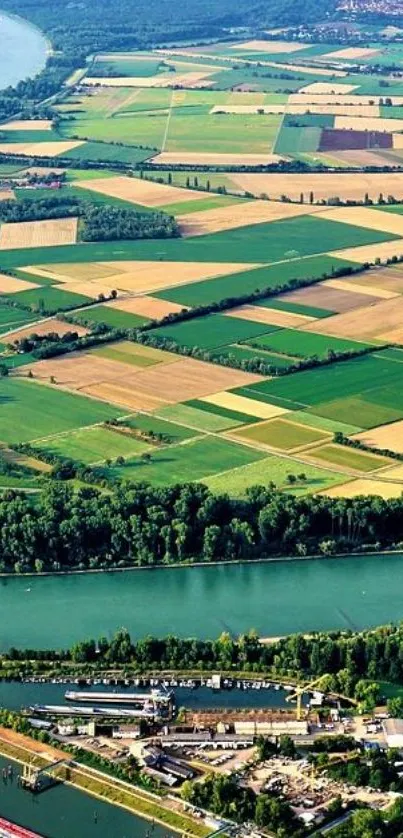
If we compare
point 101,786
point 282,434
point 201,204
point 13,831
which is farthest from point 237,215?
point 13,831

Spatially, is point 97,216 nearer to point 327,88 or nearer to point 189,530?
point 189,530

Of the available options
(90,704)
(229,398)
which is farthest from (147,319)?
(90,704)

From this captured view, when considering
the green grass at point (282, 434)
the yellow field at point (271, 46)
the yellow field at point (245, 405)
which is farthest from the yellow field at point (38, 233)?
the yellow field at point (271, 46)

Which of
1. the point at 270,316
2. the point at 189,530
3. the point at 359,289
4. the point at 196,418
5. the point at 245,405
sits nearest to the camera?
the point at 189,530

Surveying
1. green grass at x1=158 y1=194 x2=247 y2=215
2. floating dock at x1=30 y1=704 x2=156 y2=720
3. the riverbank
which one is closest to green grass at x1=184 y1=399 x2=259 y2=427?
floating dock at x1=30 y1=704 x2=156 y2=720

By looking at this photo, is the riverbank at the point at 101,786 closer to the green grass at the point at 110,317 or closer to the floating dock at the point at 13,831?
the floating dock at the point at 13,831

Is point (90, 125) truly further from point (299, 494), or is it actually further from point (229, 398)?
point (299, 494)
